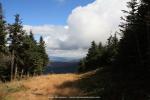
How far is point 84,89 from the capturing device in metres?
32.5

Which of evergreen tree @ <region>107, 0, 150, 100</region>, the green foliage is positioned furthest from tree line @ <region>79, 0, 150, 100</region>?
the green foliage

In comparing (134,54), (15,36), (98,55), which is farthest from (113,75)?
(98,55)

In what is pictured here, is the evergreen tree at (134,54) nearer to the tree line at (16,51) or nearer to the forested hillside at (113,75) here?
the forested hillside at (113,75)

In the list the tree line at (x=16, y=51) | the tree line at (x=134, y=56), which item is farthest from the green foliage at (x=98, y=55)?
the tree line at (x=134, y=56)

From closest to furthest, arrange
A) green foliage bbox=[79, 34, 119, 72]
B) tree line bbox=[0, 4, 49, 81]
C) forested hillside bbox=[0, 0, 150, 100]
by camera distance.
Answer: forested hillside bbox=[0, 0, 150, 100] → tree line bbox=[0, 4, 49, 81] → green foliage bbox=[79, 34, 119, 72]

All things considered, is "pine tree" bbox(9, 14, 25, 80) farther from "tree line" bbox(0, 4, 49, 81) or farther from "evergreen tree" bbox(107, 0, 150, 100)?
"evergreen tree" bbox(107, 0, 150, 100)

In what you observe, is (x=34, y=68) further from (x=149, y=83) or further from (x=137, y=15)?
(x=149, y=83)

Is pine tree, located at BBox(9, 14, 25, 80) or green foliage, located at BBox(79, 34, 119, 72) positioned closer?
pine tree, located at BBox(9, 14, 25, 80)

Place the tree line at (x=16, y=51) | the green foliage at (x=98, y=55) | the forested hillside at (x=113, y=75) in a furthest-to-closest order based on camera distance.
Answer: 1. the green foliage at (x=98, y=55)
2. the tree line at (x=16, y=51)
3. the forested hillside at (x=113, y=75)

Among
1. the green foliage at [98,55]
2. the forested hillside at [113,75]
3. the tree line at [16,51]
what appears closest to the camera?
the forested hillside at [113,75]

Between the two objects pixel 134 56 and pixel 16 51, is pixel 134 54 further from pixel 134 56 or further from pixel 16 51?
pixel 16 51

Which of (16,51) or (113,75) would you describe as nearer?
(113,75)

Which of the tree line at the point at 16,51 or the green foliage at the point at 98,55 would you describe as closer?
the tree line at the point at 16,51

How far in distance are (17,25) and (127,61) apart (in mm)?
27527
